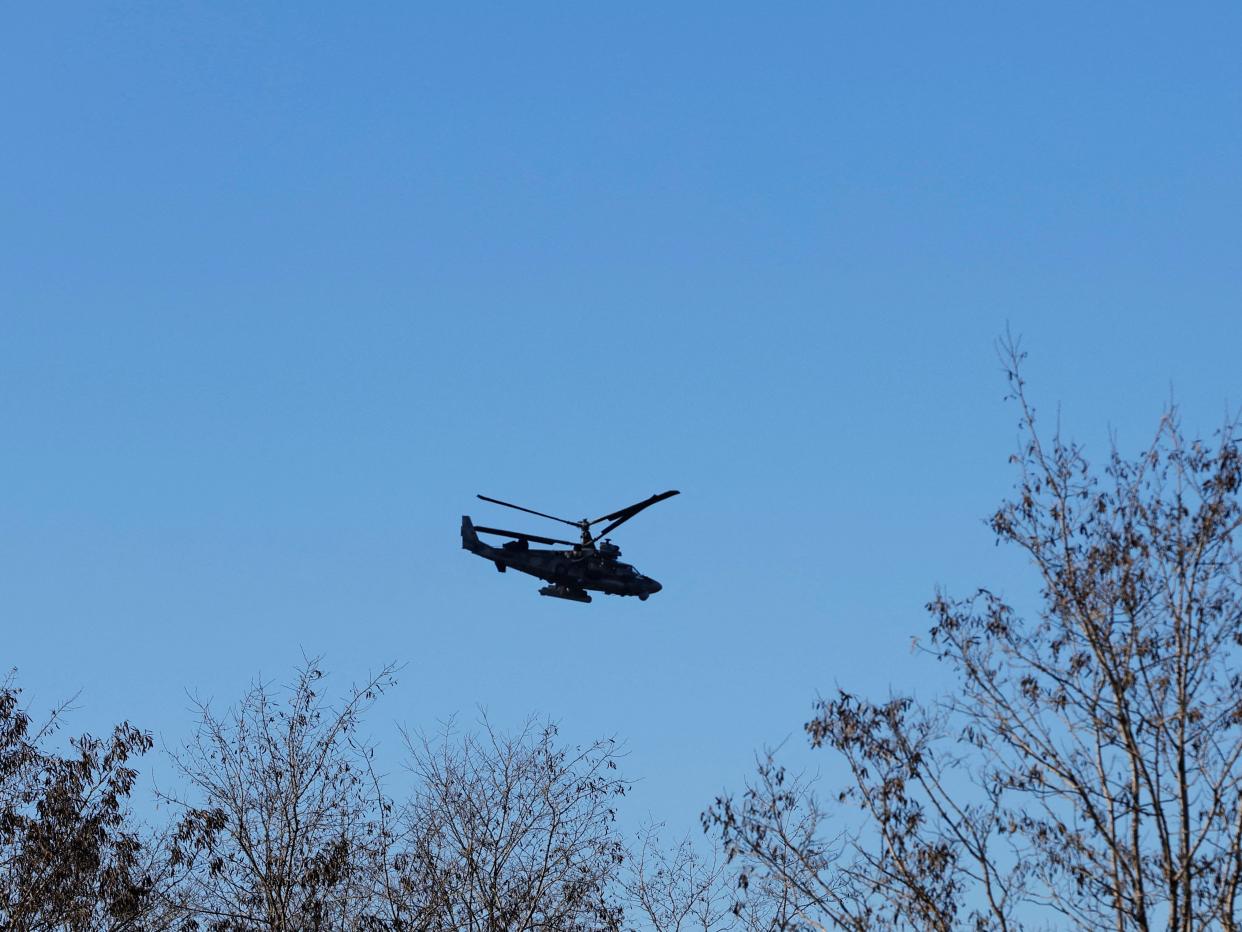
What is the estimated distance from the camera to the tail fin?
39312 mm

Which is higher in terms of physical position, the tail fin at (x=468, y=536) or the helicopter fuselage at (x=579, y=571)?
the tail fin at (x=468, y=536)

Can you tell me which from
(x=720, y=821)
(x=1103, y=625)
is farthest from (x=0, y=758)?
(x=1103, y=625)

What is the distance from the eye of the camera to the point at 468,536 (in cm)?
3959

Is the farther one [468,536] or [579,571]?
[468,536]

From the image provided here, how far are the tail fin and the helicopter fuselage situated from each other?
7.88ft

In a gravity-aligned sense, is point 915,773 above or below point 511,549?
below

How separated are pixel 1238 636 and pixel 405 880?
15897 millimetres

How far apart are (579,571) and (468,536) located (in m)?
4.86

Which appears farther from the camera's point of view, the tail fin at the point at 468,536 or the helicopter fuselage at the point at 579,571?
the tail fin at the point at 468,536

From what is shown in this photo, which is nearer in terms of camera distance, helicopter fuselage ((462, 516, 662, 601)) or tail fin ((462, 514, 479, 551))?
helicopter fuselage ((462, 516, 662, 601))

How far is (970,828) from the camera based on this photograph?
21484mm

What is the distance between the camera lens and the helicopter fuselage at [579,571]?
3544cm

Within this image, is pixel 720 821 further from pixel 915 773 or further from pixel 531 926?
pixel 531 926

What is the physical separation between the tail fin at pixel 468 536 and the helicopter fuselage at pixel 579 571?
2400 mm
